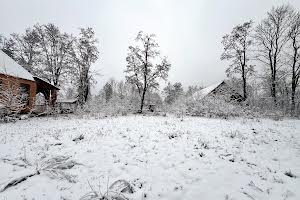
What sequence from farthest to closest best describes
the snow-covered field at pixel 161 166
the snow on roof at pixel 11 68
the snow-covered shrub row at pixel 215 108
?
the snow on roof at pixel 11 68 → the snow-covered shrub row at pixel 215 108 → the snow-covered field at pixel 161 166

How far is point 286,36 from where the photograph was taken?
73.5 feet

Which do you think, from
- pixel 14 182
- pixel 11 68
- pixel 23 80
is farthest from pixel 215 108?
pixel 11 68

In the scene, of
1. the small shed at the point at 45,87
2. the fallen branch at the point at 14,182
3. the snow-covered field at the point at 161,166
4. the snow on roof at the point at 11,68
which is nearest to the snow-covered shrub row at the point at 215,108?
the snow-covered field at the point at 161,166

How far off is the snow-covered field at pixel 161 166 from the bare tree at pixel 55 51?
22.7 metres

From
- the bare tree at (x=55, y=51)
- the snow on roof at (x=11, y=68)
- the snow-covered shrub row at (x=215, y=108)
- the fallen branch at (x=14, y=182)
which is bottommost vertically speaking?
the fallen branch at (x=14, y=182)

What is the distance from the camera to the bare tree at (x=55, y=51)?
2827 cm

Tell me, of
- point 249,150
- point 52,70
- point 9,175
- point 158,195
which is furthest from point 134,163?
point 52,70

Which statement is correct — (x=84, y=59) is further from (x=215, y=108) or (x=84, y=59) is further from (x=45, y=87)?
A: (x=215, y=108)

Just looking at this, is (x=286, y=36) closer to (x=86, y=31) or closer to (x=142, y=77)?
(x=142, y=77)

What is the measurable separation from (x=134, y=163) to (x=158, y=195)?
70.7 inches

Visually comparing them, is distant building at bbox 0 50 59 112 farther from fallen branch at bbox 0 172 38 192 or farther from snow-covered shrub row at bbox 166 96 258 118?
snow-covered shrub row at bbox 166 96 258 118

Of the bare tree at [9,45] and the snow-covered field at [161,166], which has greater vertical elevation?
the bare tree at [9,45]

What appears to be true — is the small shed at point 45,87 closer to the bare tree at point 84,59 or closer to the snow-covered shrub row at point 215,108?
the bare tree at point 84,59

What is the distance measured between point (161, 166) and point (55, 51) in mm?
29844
